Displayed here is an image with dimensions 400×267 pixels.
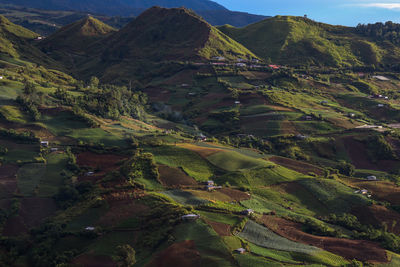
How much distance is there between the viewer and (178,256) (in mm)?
35781

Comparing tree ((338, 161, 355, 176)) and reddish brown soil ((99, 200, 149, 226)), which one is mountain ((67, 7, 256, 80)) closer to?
tree ((338, 161, 355, 176))

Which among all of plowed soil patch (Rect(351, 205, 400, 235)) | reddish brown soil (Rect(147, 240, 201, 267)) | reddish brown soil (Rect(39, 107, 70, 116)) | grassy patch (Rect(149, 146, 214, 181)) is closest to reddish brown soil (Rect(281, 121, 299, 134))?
grassy patch (Rect(149, 146, 214, 181))

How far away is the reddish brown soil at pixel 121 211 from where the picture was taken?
149 feet

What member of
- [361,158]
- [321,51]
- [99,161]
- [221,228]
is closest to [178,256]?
[221,228]

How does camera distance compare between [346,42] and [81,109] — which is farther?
[346,42]

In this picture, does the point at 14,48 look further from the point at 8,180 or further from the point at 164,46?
the point at 8,180

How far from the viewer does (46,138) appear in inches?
2790

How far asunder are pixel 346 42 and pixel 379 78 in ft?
151

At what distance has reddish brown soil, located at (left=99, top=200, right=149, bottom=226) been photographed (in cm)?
4534

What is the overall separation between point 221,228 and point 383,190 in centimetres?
3707

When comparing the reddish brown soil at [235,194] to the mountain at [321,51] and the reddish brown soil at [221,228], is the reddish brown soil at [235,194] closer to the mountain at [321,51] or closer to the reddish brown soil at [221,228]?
the reddish brown soil at [221,228]

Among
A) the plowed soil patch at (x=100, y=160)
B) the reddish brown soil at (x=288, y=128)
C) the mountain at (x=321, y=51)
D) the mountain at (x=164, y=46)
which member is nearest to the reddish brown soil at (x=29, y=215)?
the plowed soil patch at (x=100, y=160)

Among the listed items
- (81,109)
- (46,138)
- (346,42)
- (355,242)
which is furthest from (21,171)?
(346,42)

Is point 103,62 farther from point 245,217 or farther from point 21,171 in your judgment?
point 245,217
